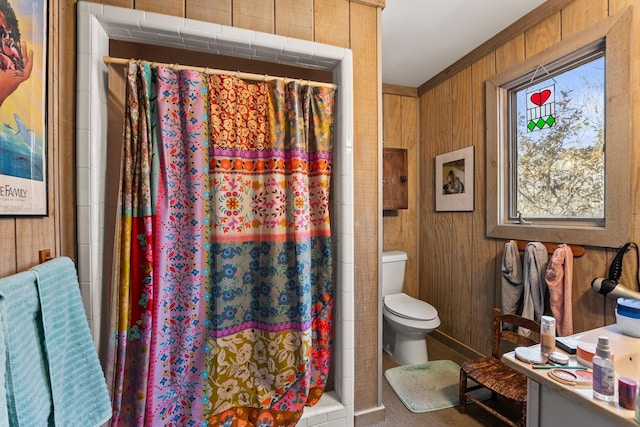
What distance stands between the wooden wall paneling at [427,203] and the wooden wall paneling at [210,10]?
1984 mm

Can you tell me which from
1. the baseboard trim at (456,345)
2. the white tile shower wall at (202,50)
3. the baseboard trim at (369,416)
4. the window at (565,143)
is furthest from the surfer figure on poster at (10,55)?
the baseboard trim at (456,345)

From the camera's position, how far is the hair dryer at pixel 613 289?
1192 mm

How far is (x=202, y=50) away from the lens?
4.22 feet

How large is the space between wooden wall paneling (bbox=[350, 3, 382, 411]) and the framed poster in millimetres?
1246

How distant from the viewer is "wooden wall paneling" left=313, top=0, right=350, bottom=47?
1.38 m

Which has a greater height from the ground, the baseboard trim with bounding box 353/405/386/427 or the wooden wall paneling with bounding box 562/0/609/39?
the wooden wall paneling with bounding box 562/0/609/39

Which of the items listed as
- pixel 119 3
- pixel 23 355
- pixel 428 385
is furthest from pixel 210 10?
pixel 428 385

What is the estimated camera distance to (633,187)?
1.23 meters

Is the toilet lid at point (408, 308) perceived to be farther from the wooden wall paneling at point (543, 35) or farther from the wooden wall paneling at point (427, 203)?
the wooden wall paneling at point (543, 35)

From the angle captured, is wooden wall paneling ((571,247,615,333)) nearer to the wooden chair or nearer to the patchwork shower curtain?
the wooden chair

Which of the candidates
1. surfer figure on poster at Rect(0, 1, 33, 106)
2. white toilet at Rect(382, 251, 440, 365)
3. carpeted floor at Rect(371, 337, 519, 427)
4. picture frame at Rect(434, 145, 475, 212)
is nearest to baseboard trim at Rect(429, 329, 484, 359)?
white toilet at Rect(382, 251, 440, 365)

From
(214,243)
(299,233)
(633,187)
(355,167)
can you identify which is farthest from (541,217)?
(214,243)

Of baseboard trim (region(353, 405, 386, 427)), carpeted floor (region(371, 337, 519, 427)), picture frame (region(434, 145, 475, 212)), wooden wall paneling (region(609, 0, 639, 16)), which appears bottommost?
carpeted floor (region(371, 337, 519, 427))

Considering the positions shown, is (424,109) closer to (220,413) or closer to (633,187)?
(633,187)
